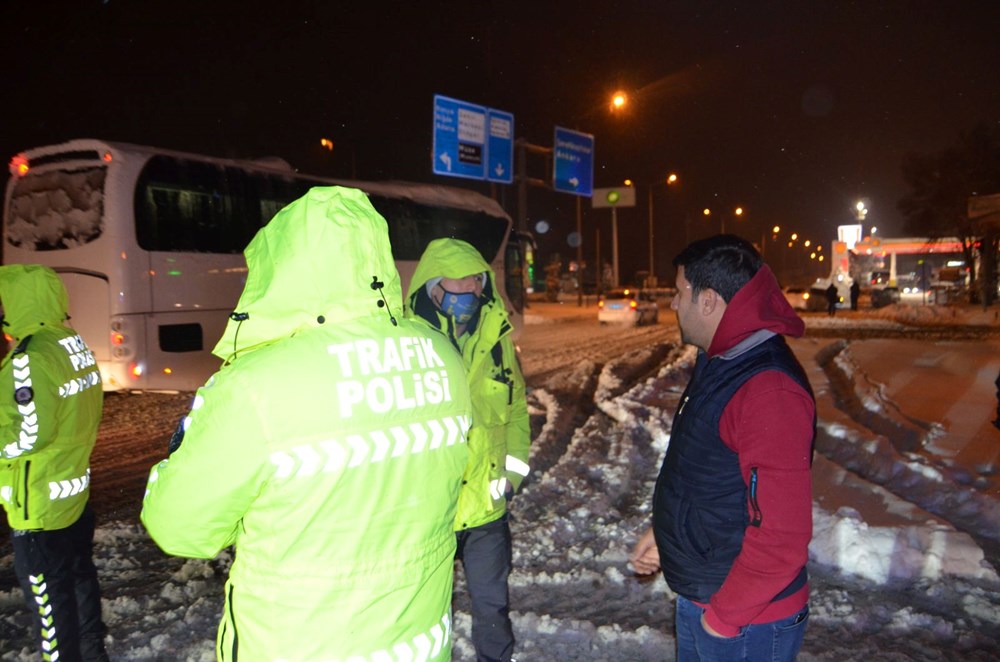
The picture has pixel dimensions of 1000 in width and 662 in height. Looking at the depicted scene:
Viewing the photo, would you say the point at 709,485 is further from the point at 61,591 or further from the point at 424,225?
the point at 424,225

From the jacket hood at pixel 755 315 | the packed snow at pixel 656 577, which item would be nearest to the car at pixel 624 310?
the packed snow at pixel 656 577

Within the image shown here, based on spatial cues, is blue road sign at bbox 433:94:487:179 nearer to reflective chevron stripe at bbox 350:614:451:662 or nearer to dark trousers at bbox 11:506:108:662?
dark trousers at bbox 11:506:108:662

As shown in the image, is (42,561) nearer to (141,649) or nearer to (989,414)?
(141,649)

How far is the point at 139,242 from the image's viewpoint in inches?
380

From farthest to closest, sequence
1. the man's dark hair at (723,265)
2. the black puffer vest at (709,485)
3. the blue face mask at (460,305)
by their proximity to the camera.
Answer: the blue face mask at (460,305) < the man's dark hair at (723,265) < the black puffer vest at (709,485)

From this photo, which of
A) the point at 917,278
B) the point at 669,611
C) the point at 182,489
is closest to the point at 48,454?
the point at 182,489

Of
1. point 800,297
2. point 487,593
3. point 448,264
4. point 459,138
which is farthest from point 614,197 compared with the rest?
point 487,593

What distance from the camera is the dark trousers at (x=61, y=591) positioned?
3059 mm

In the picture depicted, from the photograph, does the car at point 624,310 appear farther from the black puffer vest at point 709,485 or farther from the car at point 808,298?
the black puffer vest at point 709,485

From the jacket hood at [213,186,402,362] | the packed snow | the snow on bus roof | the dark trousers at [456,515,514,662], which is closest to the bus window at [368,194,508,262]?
the snow on bus roof

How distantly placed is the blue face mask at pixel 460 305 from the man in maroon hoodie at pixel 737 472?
1447mm

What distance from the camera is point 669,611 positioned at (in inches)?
161

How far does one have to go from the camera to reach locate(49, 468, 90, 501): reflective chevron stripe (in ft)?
10.1

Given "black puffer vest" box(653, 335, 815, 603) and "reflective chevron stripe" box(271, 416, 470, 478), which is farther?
"black puffer vest" box(653, 335, 815, 603)
